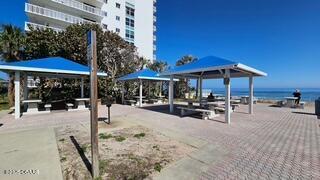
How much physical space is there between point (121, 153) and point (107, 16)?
3650 centimetres

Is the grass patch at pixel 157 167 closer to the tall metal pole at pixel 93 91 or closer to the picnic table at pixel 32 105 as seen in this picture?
the tall metal pole at pixel 93 91

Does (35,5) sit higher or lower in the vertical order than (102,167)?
higher

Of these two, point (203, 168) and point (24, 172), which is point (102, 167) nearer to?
point (24, 172)

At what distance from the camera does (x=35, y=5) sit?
26141mm

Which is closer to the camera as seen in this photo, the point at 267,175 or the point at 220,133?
the point at 267,175

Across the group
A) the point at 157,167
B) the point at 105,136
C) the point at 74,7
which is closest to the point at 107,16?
the point at 74,7

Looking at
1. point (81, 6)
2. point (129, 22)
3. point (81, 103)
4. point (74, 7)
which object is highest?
point (129, 22)

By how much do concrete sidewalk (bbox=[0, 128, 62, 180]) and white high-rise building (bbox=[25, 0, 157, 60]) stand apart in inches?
853

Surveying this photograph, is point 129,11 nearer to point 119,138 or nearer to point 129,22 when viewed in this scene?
point 129,22

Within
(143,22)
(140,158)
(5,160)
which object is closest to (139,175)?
(140,158)

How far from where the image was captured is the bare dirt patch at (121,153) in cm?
352

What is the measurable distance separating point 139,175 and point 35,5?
33.0 meters

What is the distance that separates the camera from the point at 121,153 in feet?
14.9

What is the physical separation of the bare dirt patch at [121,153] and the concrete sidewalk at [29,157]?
0.67 ft
